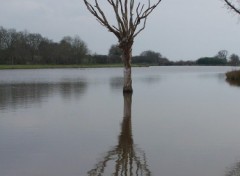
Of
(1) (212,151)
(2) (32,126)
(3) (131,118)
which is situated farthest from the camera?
(3) (131,118)

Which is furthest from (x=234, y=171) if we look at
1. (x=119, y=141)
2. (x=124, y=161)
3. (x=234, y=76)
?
(x=234, y=76)

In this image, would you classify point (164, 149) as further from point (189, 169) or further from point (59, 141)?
point (59, 141)

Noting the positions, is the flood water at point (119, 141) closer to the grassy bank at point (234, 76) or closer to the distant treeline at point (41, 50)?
the grassy bank at point (234, 76)

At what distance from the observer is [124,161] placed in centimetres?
621

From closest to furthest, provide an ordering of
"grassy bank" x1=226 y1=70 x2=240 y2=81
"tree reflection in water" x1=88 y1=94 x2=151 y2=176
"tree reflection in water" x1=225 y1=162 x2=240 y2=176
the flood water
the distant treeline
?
"tree reflection in water" x1=225 y1=162 x2=240 y2=176 → "tree reflection in water" x1=88 y1=94 x2=151 y2=176 → the flood water → "grassy bank" x1=226 y1=70 x2=240 y2=81 → the distant treeline

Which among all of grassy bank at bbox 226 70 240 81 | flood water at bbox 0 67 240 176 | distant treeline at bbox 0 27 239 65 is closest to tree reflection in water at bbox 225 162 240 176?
flood water at bbox 0 67 240 176

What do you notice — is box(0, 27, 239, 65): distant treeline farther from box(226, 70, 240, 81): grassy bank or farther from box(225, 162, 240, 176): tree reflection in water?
box(225, 162, 240, 176): tree reflection in water

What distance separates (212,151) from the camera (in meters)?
6.89

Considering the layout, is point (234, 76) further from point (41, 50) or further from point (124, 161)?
point (41, 50)

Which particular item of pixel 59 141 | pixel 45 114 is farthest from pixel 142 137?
pixel 45 114

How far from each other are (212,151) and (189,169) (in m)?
1.26

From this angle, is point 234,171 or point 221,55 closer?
point 234,171

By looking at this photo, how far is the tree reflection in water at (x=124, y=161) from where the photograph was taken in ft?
18.5

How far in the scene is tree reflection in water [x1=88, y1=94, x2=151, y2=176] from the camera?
5.63m
